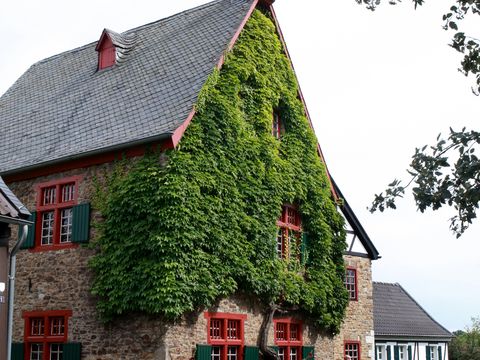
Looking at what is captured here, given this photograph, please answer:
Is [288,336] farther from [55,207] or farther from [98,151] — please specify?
[98,151]

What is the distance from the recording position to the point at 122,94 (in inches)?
725

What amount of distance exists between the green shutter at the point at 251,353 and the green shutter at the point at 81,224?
179 inches

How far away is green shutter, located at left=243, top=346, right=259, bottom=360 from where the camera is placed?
16.9 m

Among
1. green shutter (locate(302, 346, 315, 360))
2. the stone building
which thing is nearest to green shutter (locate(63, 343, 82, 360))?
the stone building

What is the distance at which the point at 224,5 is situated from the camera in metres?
20.5

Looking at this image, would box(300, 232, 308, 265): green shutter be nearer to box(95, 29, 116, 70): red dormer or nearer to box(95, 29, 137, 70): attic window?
box(95, 29, 137, 70): attic window

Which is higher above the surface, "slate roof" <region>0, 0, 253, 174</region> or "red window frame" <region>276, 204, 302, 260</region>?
"slate roof" <region>0, 0, 253, 174</region>

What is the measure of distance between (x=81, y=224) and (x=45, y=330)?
2656mm

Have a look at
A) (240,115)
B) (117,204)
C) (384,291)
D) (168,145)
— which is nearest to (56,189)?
(117,204)

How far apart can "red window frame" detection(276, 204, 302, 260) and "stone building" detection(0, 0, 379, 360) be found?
0.07 m

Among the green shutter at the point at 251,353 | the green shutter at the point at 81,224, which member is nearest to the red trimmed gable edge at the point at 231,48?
the green shutter at the point at 81,224

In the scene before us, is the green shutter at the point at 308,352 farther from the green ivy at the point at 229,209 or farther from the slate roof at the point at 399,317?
the slate roof at the point at 399,317

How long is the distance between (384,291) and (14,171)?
20583 mm

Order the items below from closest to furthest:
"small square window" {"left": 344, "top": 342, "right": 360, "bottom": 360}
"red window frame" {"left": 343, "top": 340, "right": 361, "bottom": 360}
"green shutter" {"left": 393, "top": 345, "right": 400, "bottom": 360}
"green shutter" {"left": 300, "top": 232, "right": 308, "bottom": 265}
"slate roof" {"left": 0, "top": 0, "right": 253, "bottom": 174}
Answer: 1. "slate roof" {"left": 0, "top": 0, "right": 253, "bottom": 174}
2. "green shutter" {"left": 300, "top": 232, "right": 308, "bottom": 265}
3. "red window frame" {"left": 343, "top": 340, "right": 361, "bottom": 360}
4. "small square window" {"left": 344, "top": 342, "right": 360, "bottom": 360}
5. "green shutter" {"left": 393, "top": 345, "right": 400, "bottom": 360}
